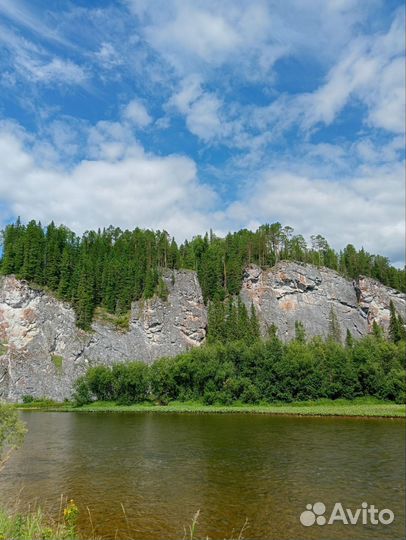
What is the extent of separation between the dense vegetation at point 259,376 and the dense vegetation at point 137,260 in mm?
24281

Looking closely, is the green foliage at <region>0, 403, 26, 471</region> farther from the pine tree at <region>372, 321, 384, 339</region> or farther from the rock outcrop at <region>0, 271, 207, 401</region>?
the pine tree at <region>372, 321, 384, 339</region>

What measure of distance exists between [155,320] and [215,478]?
8929 cm

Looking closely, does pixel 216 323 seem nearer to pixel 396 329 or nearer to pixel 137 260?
pixel 137 260

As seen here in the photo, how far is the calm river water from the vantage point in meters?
19.6

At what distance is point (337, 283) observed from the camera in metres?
135

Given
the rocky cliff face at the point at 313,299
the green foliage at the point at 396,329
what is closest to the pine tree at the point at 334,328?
the rocky cliff face at the point at 313,299

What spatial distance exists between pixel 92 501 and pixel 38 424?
138 feet

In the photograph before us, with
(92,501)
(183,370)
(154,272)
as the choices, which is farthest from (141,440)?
(154,272)

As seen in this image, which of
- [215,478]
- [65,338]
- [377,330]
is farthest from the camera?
[377,330]

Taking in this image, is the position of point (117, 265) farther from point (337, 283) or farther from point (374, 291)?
point (374, 291)

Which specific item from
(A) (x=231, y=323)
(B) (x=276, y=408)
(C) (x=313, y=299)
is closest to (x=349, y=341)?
(C) (x=313, y=299)

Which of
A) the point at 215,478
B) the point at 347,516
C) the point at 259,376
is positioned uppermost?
the point at 259,376

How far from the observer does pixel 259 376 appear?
290 ft

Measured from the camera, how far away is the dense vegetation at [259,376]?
8356 centimetres
